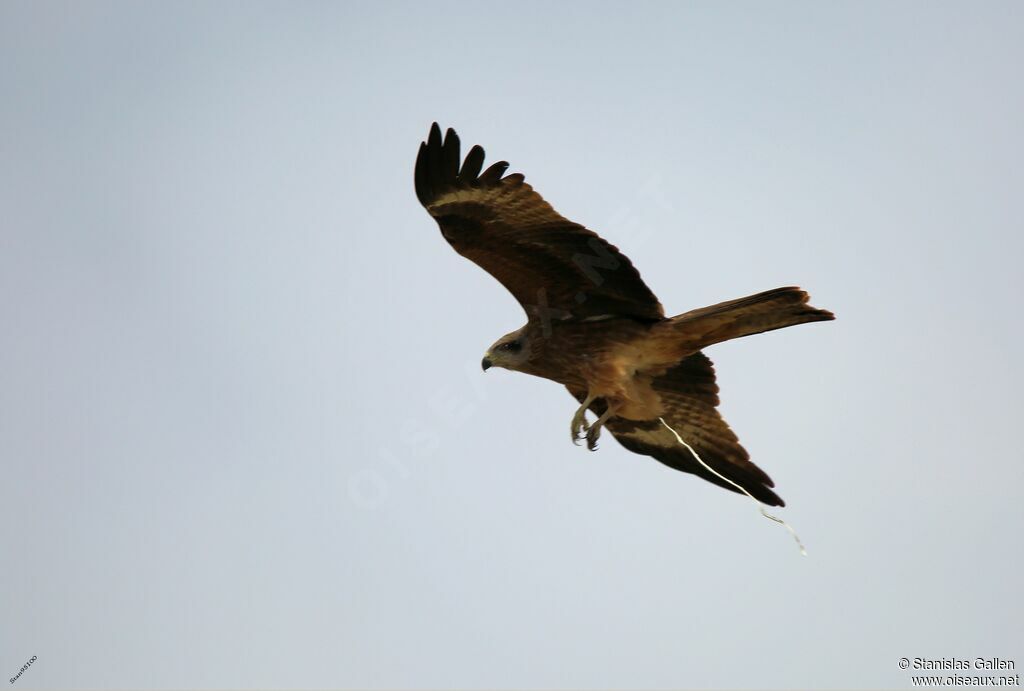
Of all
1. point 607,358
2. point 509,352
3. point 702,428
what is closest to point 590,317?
point 607,358

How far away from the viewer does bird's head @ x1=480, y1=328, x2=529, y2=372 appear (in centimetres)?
878

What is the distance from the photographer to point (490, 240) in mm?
8320

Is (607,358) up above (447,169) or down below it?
below

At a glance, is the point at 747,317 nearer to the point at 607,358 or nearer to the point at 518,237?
the point at 607,358

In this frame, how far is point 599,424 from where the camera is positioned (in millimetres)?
8969

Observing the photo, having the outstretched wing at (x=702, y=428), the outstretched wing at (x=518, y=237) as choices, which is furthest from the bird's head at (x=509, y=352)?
the outstretched wing at (x=702, y=428)

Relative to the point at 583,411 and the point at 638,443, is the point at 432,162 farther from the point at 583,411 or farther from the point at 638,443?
the point at 638,443

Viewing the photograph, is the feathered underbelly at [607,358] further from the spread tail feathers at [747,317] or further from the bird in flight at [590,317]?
the spread tail feathers at [747,317]

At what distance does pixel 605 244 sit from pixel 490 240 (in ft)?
2.82

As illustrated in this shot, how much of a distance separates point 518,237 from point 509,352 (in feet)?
3.32

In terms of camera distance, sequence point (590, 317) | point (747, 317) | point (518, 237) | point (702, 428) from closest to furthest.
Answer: point (747, 317) → point (518, 237) → point (590, 317) → point (702, 428)

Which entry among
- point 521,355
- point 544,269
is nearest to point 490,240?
point 544,269

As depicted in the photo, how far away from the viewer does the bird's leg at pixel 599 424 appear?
8.95 metres

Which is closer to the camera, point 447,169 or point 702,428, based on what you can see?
point 447,169
